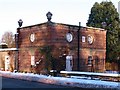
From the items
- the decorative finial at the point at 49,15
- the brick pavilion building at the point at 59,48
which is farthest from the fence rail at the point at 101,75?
the decorative finial at the point at 49,15

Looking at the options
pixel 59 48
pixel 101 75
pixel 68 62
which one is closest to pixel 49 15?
pixel 59 48

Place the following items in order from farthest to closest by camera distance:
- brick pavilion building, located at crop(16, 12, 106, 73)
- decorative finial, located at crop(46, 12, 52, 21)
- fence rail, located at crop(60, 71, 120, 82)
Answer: brick pavilion building, located at crop(16, 12, 106, 73) → decorative finial, located at crop(46, 12, 52, 21) → fence rail, located at crop(60, 71, 120, 82)

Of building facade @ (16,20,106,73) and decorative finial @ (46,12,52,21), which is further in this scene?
building facade @ (16,20,106,73)

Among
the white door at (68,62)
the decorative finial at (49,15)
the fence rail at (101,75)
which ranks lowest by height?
the fence rail at (101,75)

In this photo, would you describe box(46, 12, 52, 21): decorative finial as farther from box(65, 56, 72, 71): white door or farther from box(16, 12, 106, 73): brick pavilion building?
box(65, 56, 72, 71): white door

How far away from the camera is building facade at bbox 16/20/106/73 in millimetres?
29031

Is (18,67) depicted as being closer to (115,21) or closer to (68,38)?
(68,38)

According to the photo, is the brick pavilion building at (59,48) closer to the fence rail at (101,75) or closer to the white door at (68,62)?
the white door at (68,62)

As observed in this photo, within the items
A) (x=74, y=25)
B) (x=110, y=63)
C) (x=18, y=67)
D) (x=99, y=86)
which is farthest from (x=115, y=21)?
(x=99, y=86)

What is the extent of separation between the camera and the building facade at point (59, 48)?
95.2 feet

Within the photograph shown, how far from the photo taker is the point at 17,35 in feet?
109

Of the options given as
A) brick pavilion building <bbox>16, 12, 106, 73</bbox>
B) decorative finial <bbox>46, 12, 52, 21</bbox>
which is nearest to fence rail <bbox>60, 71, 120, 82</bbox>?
brick pavilion building <bbox>16, 12, 106, 73</bbox>

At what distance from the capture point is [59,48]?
29547 millimetres

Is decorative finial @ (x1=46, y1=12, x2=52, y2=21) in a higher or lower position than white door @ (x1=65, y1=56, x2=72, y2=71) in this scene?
higher
